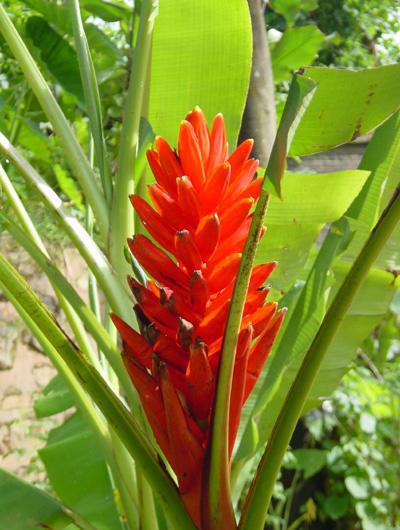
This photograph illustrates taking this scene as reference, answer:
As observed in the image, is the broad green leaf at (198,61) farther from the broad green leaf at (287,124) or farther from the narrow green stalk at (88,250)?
the broad green leaf at (287,124)

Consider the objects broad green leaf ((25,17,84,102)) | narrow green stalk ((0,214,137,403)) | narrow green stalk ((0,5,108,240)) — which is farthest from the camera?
broad green leaf ((25,17,84,102))

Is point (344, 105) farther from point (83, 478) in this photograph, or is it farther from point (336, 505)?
point (336, 505)

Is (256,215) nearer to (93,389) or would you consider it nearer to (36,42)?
(93,389)


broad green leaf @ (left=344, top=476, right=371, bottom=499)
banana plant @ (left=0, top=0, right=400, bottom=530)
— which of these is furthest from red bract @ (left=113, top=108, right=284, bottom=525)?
broad green leaf @ (left=344, top=476, right=371, bottom=499)

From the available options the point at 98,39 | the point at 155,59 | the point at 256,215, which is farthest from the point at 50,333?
the point at 98,39

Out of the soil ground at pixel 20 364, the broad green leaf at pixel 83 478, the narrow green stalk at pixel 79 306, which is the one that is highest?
the narrow green stalk at pixel 79 306

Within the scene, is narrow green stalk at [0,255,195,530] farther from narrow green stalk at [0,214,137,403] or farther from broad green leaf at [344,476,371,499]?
broad green leaf at [344,476,371,499]

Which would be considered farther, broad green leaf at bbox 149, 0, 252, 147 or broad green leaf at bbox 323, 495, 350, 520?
broad green leaf at bbox 323, 495, 350, 520

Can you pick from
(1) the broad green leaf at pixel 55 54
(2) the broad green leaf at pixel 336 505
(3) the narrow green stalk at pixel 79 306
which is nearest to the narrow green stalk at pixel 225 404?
(3) the narrow green stalk at pixel 79 306
